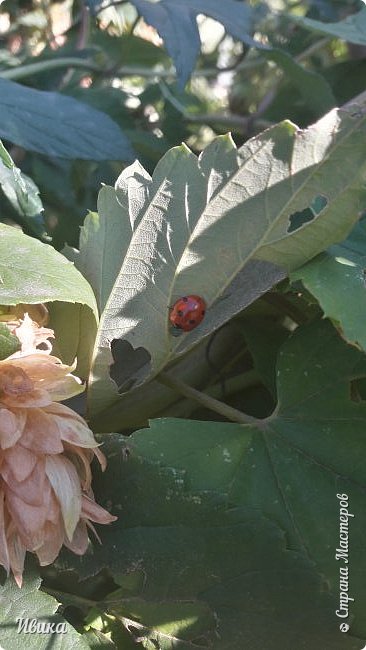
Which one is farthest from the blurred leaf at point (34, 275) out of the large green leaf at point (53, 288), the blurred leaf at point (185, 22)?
the blurred leaf at point (185, 22)

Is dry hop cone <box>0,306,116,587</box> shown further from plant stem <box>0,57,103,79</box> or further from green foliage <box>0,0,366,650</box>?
plant stem <box>0,57,103,79</box>

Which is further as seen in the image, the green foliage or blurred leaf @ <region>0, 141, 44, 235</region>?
blurred leaf @ <region>0, 141, 44, 235</region>

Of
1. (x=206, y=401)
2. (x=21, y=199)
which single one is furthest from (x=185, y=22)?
(x=206, y=401)

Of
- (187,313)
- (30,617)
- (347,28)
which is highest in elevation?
(347,28)

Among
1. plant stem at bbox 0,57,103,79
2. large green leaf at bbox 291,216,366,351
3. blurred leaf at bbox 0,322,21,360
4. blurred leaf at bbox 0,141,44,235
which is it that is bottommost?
plant stem at bbox 0,57,103,79

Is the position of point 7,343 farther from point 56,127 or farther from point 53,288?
point 56,127

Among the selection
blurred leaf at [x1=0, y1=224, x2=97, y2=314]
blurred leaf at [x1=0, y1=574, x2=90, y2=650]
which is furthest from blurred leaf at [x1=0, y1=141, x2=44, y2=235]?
blurred leaf at [x1=0, y1=574, x2=90, y2=650]
